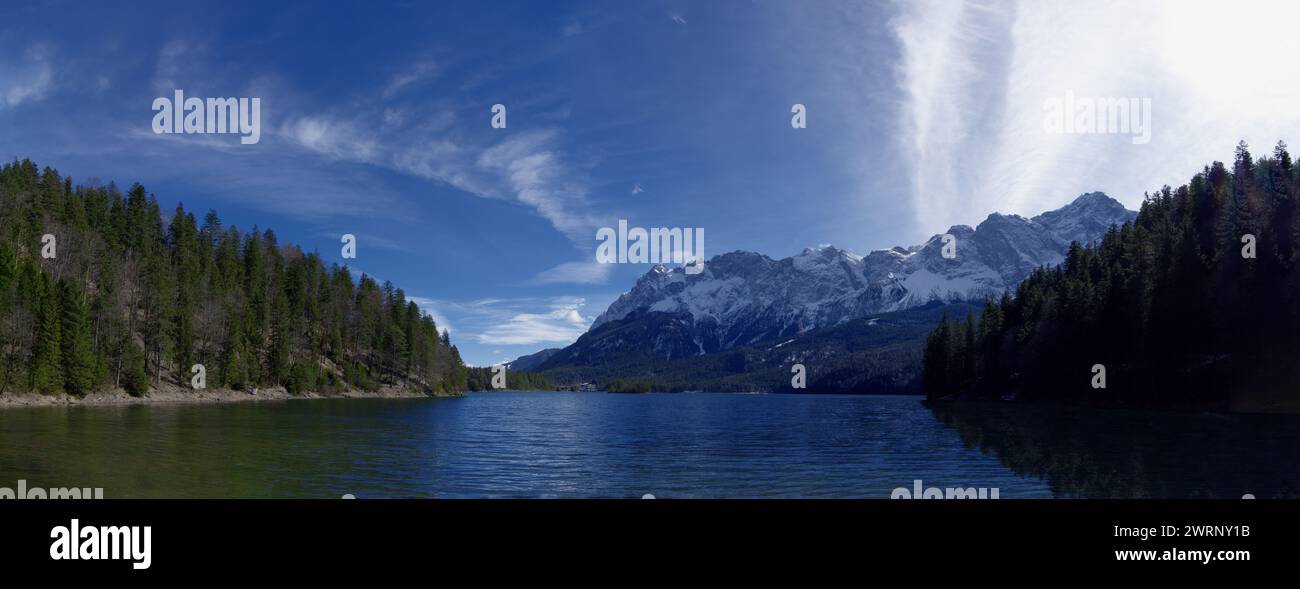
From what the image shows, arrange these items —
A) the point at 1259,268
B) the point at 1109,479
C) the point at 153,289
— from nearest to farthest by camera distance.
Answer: the point at 1109,479 → the point at 1259,268 → the point at 153,289

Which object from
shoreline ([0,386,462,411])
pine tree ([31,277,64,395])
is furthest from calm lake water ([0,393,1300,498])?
pine tree ([31,277,64,395])

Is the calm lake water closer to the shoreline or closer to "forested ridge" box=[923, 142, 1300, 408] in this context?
"forested ridge" box=[923, 142, 1300, 408]

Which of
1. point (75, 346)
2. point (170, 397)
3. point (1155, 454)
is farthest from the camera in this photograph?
point (170, 397)

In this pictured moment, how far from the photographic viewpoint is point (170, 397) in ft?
352

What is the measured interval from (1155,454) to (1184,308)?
56772 mm

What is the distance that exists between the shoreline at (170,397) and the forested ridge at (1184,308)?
5477 inches

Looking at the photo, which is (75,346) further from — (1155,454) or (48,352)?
(1155,454)

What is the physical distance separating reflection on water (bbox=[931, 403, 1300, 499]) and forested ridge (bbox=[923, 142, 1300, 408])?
10.3m

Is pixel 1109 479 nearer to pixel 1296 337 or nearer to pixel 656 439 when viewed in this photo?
pixel 656 439

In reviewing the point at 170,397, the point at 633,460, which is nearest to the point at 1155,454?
the point at 633,460

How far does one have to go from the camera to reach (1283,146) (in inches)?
3258
